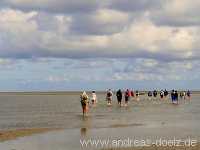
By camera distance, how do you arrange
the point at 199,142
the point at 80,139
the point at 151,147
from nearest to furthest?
1. the point at 151,147
2. the point at 199,142
3. the point at 80,139

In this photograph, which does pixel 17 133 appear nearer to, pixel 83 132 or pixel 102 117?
pixel 83 132

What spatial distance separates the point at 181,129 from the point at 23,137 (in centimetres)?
837

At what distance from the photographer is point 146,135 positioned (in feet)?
76.2

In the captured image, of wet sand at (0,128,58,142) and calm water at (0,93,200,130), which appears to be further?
calm water at (0,93,200,130)

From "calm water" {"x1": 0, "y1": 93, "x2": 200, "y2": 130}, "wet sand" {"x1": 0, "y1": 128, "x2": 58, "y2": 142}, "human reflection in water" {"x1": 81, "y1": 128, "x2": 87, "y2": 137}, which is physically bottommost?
"wet sand" {"x1": 0, "y1": 128, "x2": 58, "y2": 142}

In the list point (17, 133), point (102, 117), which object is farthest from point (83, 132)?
point (102, 117)

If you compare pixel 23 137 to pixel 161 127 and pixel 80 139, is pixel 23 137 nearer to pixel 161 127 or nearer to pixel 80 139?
pixel 80 139

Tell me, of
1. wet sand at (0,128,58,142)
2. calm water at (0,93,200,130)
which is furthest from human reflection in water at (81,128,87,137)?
wet sand at (0,128,58,142)

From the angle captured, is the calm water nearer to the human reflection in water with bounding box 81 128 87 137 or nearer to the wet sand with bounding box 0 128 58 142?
the human reflection in water with bounding box 81 128 87 137

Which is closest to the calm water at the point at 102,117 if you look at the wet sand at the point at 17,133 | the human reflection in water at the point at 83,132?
the human reflection in water at the point at 83,132

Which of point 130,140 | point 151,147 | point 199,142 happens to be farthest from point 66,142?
point 199,142

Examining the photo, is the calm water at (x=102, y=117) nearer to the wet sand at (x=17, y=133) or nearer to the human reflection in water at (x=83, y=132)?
the human reflection in water at (x=83, y=132)

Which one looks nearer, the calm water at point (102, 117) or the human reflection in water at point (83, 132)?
the human reflection in water at point (83, 132)

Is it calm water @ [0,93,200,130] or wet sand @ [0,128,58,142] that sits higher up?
calm water @ [0,93,200,130]
